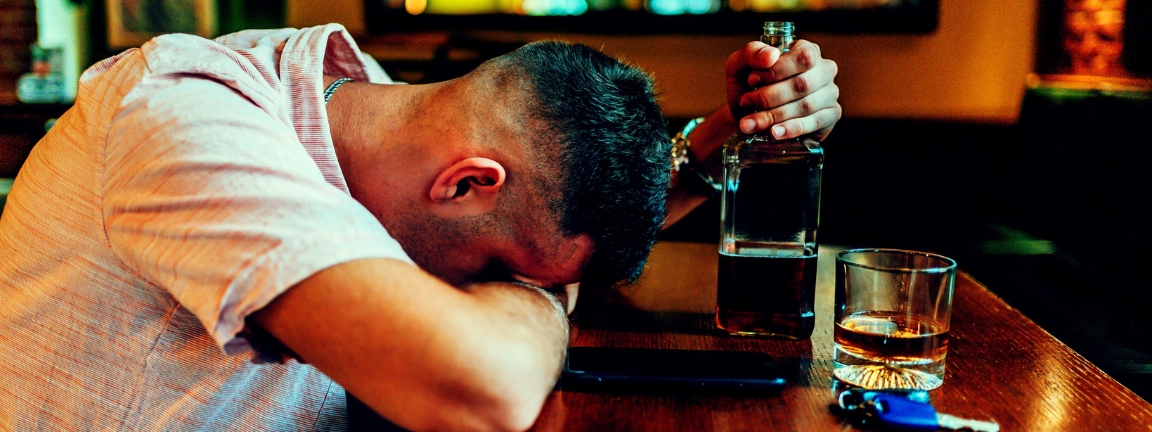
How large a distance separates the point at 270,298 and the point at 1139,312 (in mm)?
1800

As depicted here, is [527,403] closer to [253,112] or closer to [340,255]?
[340,255]

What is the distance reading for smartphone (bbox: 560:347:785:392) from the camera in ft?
2.46

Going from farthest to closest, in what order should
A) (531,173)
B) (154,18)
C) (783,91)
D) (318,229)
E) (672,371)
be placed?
(154,18)
(783,91)
(531,173)
(672,371)
(318,229)

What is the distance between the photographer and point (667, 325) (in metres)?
0.96

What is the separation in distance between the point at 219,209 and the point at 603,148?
16.2 inches

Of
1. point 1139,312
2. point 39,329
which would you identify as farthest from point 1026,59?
point 39,329

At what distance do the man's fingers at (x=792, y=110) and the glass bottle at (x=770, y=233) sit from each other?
0.02 meters

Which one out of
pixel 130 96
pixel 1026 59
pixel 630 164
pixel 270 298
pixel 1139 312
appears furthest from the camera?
pixel 1026 59

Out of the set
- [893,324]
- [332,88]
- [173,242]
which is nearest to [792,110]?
[893,324]

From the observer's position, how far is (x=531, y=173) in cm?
89

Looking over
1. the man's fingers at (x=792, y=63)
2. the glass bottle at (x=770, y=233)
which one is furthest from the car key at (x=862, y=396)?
the man's fingers at (x=792, y=63)

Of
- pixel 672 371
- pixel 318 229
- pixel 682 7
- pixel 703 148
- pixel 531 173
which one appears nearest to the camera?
pixel 318 229

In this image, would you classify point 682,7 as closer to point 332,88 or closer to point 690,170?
point 690,170

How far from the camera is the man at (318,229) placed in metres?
0.67
